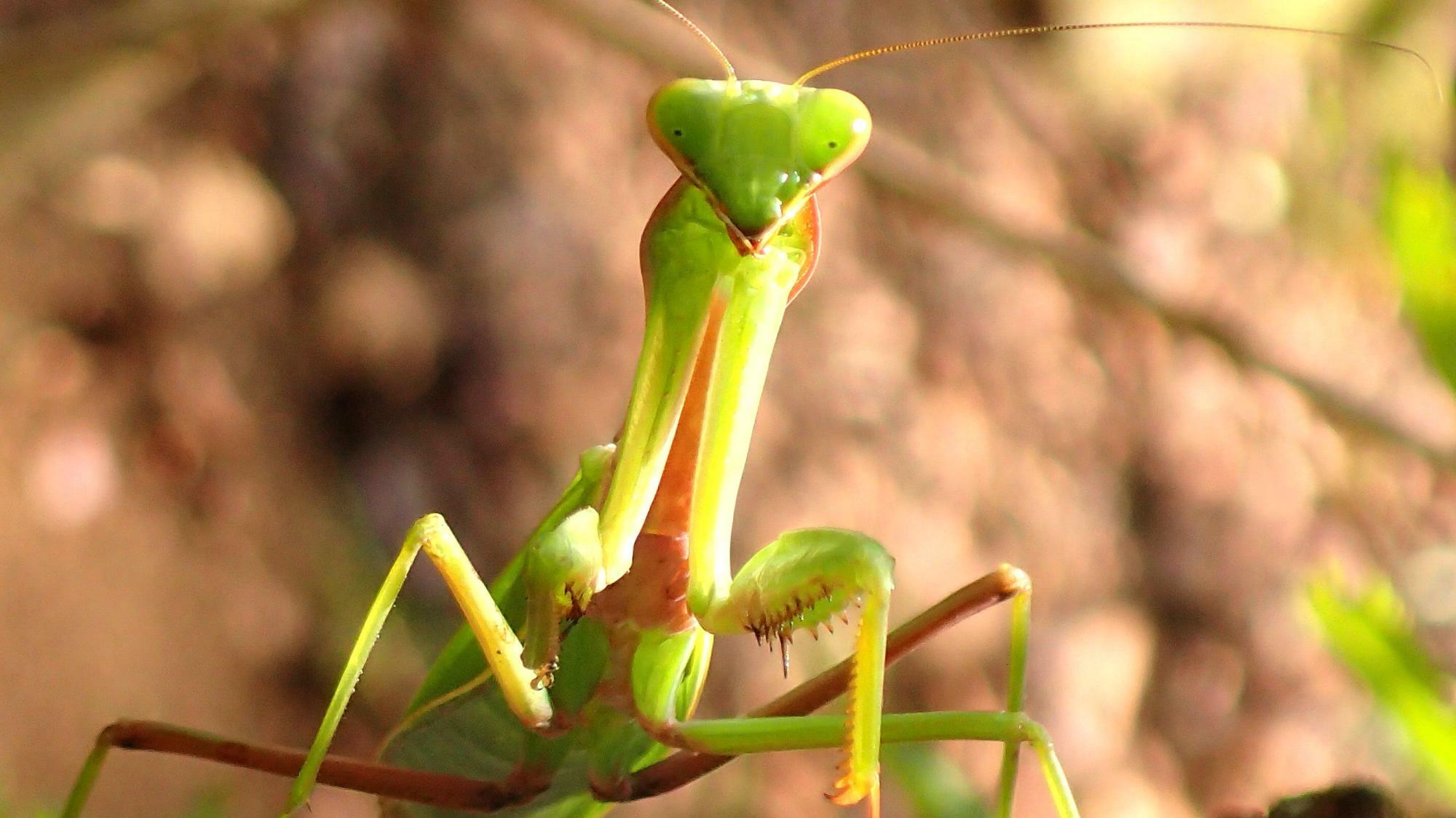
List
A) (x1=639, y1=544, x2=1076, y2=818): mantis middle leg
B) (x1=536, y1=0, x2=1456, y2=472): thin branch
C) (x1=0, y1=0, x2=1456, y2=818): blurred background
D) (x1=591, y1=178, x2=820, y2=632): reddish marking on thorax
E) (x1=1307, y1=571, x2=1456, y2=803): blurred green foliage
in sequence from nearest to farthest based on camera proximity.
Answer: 1. (x1=639, y1=544, x2=1076, y2=818): mantis middle leg
2. (x1=591, y1=178, x2=820, y2=632): reddish marking on thorax
3. (x1=1307, y1=571, x2=1456, y2=803): blurred green foliage
4. (x1=536, y1=0, x2=1456, y2=472): thin branch
5. (x1=0, y1=0, x2=1456, y2=818): blurred background

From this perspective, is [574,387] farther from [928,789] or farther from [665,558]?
[665,558]

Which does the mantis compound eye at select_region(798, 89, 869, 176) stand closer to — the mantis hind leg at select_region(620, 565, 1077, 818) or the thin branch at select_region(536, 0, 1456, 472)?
the mantis hind leg at select_region(620, 565, 1077, 818)

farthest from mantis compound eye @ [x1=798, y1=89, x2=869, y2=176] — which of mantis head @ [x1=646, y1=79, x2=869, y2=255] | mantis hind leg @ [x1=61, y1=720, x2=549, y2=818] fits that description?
mantis hind leg @ [x1=61, y1=720, x2=549, y2=818]

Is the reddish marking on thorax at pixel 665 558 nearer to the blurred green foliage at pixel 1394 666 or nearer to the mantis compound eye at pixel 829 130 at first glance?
the mantis compound eye at pixel 829 130

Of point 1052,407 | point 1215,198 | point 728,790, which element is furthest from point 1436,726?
point 1215,198

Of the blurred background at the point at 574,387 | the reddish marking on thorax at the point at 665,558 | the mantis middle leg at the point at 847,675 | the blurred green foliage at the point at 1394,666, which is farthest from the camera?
the blurred background at the point at 574,387

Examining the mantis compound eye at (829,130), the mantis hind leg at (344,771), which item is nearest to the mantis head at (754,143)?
the mantis compound eye at (829,130)

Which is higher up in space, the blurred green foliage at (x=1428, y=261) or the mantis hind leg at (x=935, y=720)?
the blurred green foliage at (x=1428, y=261)

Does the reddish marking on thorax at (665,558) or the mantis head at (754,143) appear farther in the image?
the reddish marking on thorax at (665,558)

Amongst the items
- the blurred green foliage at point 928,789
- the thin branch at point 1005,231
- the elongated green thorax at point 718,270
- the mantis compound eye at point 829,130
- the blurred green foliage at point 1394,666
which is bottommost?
the blurred green foliage at point 928,789
